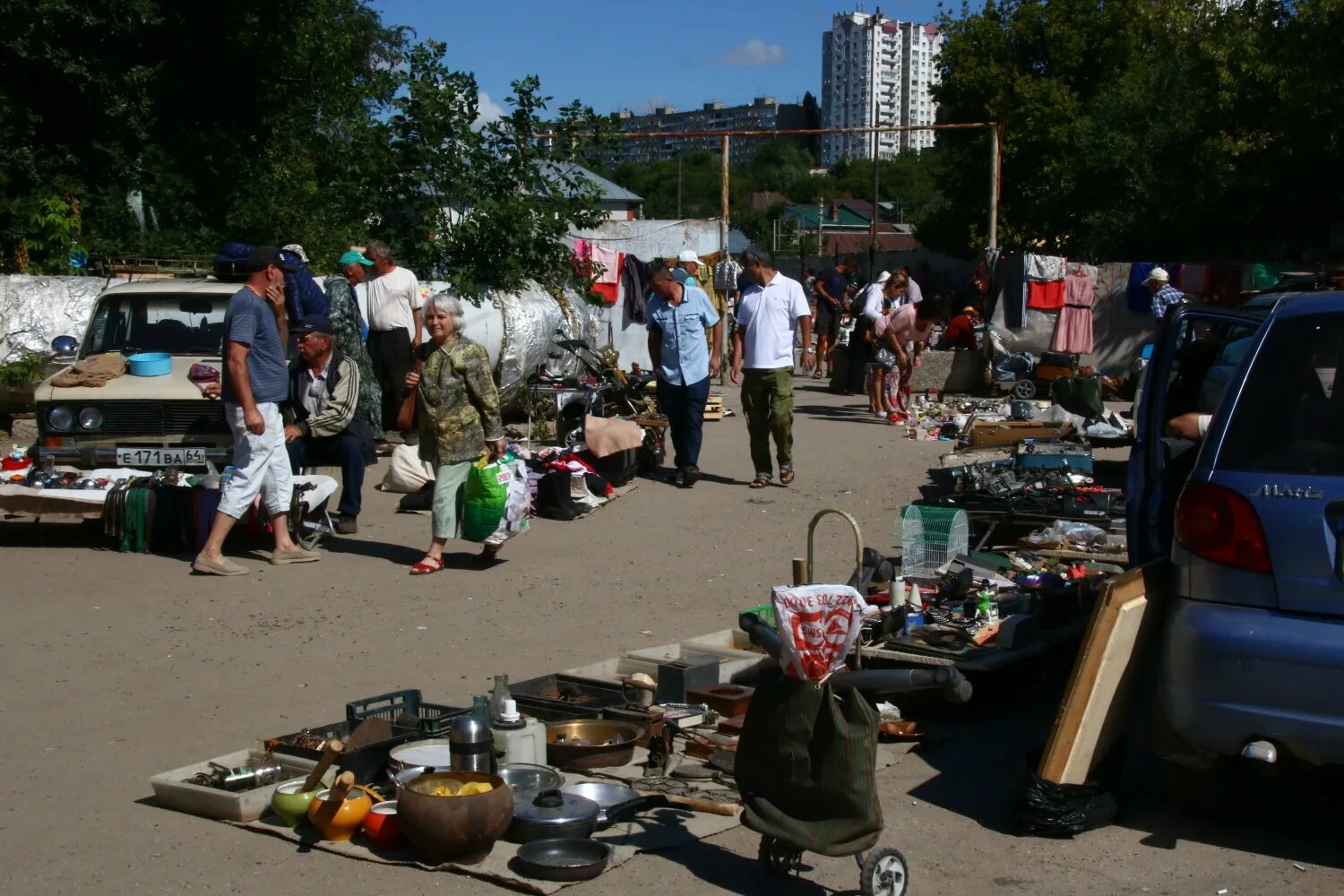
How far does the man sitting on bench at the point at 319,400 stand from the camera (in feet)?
33.0

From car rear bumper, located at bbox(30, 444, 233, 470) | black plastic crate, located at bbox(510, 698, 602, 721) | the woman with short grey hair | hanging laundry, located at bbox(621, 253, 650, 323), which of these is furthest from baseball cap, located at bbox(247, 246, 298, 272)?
hanging laundry, located at bbox(621, 253, 650, 323)

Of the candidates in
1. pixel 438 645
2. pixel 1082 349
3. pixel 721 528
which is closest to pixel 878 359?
pixel 1082 349

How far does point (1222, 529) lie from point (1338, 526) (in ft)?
1.16

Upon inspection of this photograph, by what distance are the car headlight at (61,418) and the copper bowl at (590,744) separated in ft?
19.8

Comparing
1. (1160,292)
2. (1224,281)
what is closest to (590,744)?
(1160,292)

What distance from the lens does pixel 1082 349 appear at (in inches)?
860

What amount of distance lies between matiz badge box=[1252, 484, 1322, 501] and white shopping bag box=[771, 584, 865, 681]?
1.40 meters

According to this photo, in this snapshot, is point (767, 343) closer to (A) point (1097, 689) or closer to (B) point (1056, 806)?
(A) point (1097, 689)

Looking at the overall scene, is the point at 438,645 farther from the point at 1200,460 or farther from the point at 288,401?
the point at 1200,460

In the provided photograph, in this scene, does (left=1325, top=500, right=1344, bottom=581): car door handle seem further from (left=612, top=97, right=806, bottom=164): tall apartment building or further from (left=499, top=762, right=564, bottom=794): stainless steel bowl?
(left=612, top=97, right=806, bottom=164): tall apartment building

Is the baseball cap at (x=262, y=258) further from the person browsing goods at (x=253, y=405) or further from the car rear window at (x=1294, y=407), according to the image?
the car rear window at (x=1294, y=407)

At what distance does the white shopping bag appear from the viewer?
4406mm

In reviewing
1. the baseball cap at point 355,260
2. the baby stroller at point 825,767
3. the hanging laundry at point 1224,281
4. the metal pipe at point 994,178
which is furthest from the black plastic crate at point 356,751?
the hanging laundry at point 1224,281

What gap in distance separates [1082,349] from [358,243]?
11295 mm
